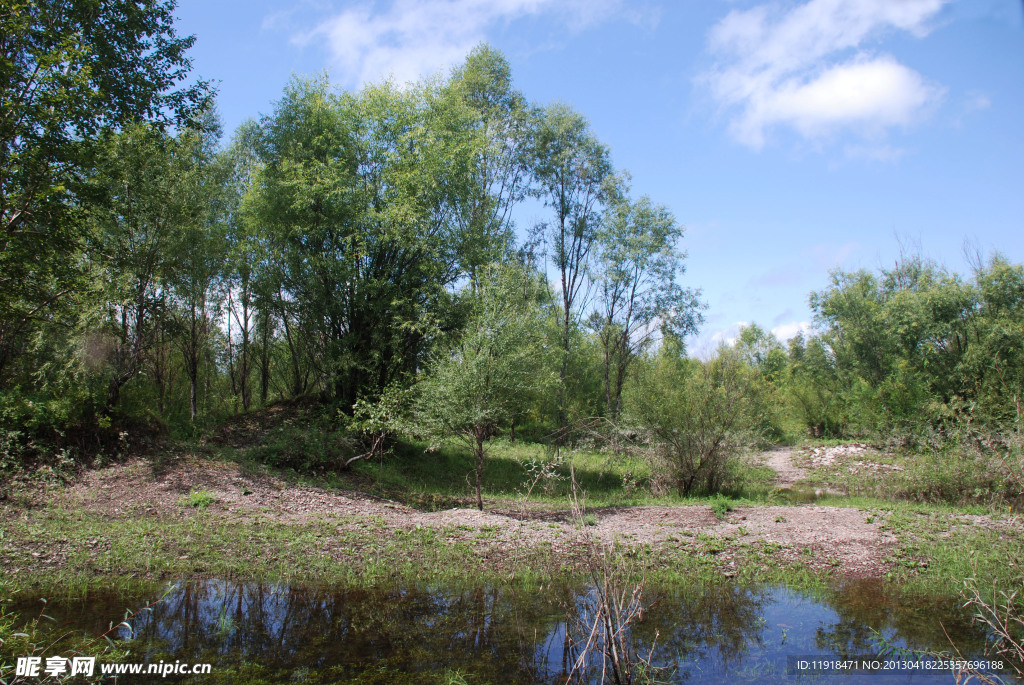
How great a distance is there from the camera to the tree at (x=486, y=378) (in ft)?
47.4

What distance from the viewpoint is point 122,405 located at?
15859mm

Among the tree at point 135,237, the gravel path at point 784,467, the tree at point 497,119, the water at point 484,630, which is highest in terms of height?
the tree at point 497,119

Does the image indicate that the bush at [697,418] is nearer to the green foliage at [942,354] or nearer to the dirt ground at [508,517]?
the dirt ground at [508,517]

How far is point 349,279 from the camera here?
2025 cm

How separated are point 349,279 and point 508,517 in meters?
10.8

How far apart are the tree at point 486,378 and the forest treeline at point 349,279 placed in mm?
64

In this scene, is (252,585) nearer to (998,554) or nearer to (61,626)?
(61,626)

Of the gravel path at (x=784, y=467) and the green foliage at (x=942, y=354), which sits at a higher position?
the green foliage at (x=942, y=354)

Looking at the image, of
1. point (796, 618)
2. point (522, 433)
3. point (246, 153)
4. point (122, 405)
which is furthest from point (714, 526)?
point (246, 153)

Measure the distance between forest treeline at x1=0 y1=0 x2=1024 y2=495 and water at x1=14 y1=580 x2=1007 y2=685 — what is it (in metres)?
5.44

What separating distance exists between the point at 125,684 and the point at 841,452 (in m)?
32.5

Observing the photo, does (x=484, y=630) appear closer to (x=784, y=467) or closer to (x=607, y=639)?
(x=607, y=639)

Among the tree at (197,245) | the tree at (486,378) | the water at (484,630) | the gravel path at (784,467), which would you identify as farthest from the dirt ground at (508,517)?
the gravel path at (784,467)

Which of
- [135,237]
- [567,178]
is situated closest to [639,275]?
[567,178]
